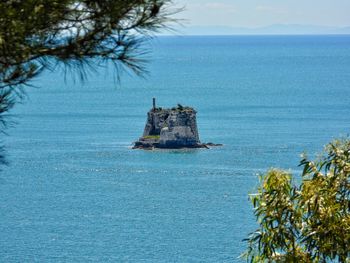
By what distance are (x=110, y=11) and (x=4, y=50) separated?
791 mm

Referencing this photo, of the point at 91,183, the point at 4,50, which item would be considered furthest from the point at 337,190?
the point at 91,183

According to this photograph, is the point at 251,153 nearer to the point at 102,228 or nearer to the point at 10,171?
the point at 10,171

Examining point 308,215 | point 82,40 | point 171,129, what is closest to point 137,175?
point 171,129

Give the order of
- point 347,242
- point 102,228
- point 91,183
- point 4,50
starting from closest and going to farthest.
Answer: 1. point 4,50
2. point 347,242
3. point 102,228
4. point 91,183

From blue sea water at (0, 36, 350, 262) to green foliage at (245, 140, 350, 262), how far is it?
6.90 ft

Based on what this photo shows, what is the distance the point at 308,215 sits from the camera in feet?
31.1

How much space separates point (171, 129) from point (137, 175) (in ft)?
32.8

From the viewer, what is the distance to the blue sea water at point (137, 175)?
44297 millimetres

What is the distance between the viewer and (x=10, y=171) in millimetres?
67375

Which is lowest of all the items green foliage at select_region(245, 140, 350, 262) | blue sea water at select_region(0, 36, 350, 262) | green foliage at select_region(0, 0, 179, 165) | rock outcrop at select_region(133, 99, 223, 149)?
blue sea water at select_region(0, 36, 350, 262)

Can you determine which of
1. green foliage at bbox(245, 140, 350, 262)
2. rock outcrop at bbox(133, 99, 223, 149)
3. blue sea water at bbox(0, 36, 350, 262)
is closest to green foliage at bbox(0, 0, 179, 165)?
blue sea water at bbox(0, 36, 350, 262)

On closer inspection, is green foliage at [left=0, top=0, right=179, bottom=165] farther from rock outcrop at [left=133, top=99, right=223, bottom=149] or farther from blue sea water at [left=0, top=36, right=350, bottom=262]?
rock outcrop at [left=133, top=99, right=223, bottom=149]

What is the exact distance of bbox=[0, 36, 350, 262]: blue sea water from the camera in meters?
44.3

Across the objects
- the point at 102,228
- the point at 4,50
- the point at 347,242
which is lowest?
the point at 102,228
